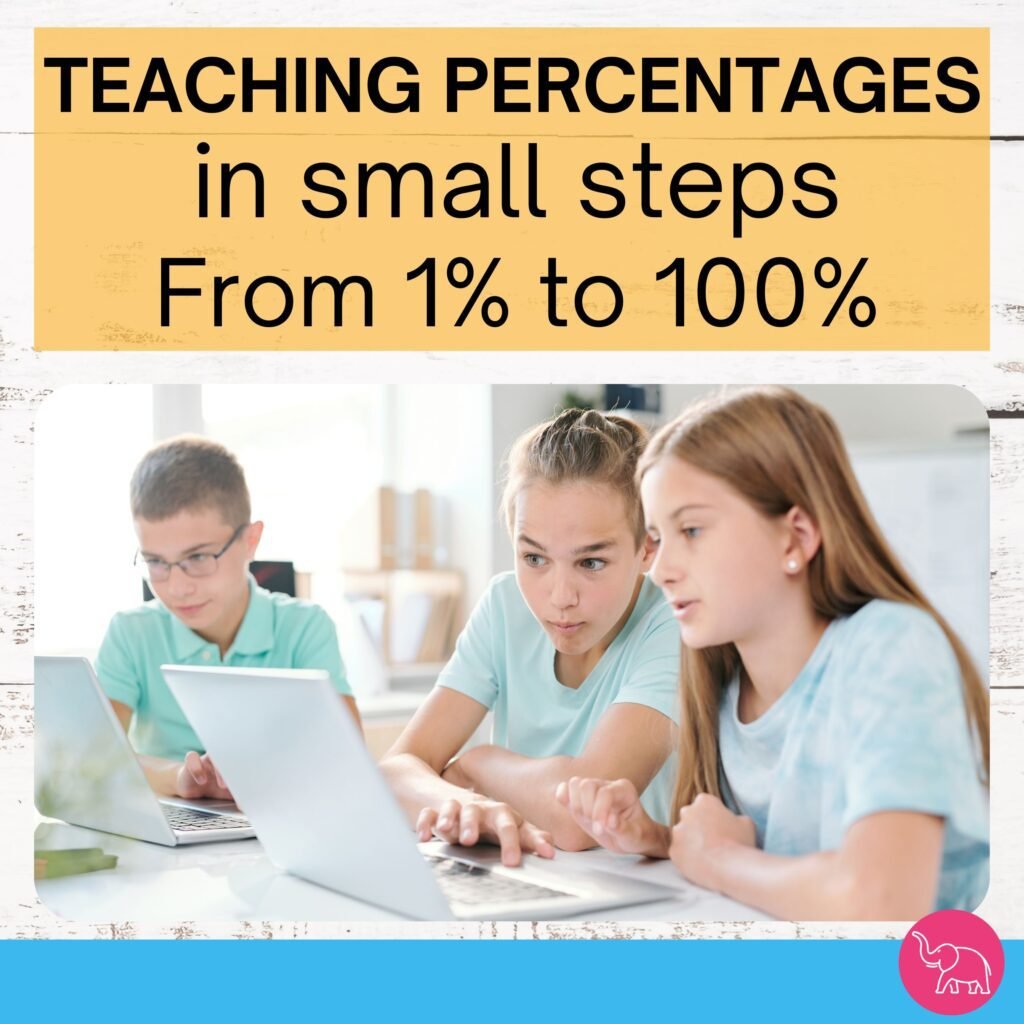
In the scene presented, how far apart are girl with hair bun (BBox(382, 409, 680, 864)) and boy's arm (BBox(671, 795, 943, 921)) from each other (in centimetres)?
7

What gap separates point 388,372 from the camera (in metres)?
1.34

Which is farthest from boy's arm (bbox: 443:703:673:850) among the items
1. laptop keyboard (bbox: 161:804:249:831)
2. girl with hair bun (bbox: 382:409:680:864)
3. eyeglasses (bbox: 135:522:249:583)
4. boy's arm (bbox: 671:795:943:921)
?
eyeglasses (bbox: 135:522:249:583)

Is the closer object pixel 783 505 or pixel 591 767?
pixel 783 505

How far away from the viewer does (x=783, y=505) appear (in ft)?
3.76

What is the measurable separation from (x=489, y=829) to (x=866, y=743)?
0.34 metres

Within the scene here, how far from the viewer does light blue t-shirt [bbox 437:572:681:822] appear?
4.09 ft

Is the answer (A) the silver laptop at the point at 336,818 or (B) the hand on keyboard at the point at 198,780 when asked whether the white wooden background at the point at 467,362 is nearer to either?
(B) the hand on keyboard at the point at 198,780

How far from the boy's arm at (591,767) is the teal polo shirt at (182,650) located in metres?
0.19

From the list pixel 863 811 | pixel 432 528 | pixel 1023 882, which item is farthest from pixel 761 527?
pixel 1023 882

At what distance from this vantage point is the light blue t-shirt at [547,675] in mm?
1246

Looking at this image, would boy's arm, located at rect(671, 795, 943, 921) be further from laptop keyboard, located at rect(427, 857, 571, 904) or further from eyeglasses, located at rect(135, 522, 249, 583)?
eyeglasses, located at rect(135, 522, 249, 583)

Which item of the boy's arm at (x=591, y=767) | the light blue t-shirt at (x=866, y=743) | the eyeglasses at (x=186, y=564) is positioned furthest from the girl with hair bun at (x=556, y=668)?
the eyeglasses at (x=186, y=564)
